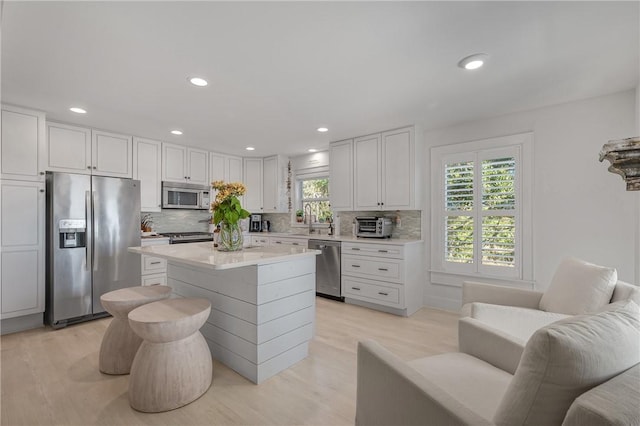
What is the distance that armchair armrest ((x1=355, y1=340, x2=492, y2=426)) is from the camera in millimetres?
898

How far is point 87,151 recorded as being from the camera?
3.58 metres

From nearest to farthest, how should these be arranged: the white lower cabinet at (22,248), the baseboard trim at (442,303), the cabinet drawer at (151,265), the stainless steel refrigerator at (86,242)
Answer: the white lower cabinet at (22,248) < the stainless steel refrigerator at (86,242) < the baseboard trim at (442,303) < the cabinet drawer at (151,265)

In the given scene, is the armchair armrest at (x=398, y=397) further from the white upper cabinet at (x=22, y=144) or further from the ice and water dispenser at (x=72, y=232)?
the white upper cabinet at (x=22, y=144)

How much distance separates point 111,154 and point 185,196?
1121mm

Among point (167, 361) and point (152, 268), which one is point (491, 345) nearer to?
point (167, 361)

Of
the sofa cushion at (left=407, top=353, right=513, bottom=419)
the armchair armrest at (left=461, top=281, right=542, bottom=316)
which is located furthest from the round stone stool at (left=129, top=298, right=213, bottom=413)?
the armchair armrest at (left=461, top=281, right=542, bottom=316)

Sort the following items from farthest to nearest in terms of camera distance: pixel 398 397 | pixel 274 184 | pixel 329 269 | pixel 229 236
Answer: pixel 274 184 → pixel 329 269 → pixel 229 236 → pixel 398 397

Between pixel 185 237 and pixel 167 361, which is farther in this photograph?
pixel 185 237

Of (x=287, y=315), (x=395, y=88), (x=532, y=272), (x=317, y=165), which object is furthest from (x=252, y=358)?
(x=317, y=165)

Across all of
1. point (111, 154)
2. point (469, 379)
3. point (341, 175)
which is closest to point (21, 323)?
point (111, 154)

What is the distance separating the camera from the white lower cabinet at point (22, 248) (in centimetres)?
289

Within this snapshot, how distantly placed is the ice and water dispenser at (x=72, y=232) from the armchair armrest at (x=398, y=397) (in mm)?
3494

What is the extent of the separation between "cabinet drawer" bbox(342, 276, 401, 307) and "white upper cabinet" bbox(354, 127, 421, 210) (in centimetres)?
104

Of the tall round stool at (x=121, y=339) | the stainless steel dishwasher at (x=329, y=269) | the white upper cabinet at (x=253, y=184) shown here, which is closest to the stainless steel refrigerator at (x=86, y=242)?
the tall round stool at (x=121, y=339)
